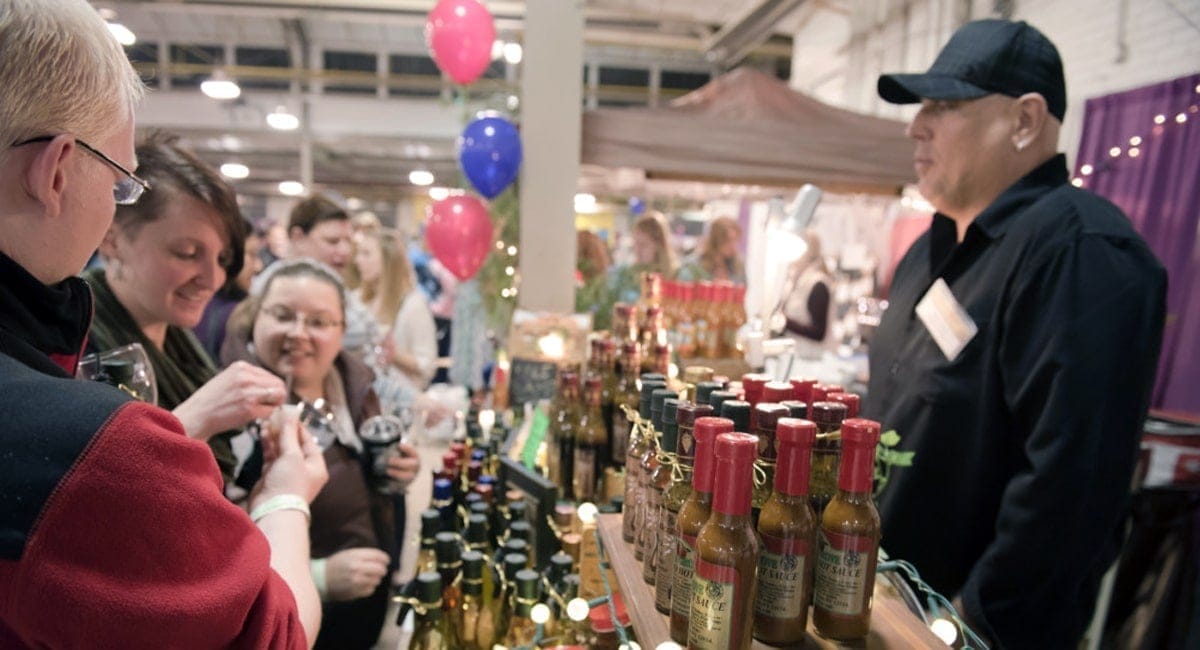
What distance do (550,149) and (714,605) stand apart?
10.3ft

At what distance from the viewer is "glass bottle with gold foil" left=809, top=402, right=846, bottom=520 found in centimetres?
91

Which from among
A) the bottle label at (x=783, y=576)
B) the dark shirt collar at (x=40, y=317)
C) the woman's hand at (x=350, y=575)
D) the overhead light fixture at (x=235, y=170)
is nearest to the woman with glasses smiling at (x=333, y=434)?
the woman's hand at (x=350, y=575)

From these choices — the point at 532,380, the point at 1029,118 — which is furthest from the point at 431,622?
the point at 1029,118

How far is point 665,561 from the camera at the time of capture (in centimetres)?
93

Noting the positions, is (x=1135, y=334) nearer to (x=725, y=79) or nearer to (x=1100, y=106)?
(x=725, y=79)

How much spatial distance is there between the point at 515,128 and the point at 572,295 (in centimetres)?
97

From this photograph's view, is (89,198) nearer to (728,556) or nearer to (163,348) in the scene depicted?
(728,556)

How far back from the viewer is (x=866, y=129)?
376cm

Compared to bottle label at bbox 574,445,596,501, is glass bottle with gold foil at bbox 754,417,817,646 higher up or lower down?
higher up

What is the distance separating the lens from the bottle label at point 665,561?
3.04 ft

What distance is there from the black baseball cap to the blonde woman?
9.42 ft

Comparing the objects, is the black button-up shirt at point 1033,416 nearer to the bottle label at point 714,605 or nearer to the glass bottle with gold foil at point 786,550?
the glass bottle with gold foil at point 786,550

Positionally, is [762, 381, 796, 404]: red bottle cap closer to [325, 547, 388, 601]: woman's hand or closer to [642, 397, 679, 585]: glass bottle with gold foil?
[642, 397, 679, 585]: glass bottle with gold foil

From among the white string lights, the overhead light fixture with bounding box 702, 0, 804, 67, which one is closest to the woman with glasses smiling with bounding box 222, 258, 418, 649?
the white string lights
